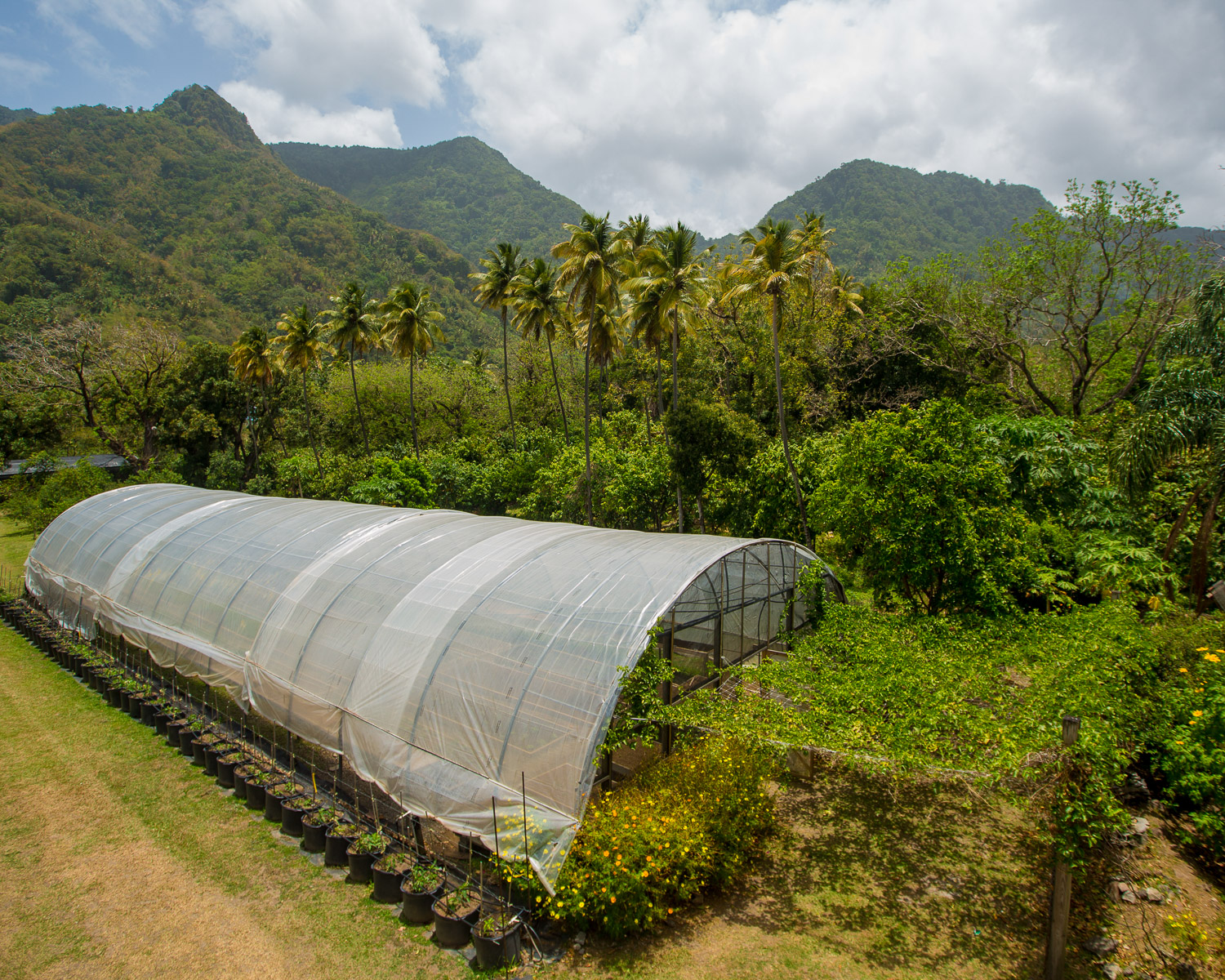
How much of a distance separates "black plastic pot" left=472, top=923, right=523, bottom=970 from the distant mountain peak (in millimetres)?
231931

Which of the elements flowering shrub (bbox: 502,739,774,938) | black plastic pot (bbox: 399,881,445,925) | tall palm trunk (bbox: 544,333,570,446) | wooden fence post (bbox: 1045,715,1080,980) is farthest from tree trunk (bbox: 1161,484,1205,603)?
tall palm trunk (bbox: 544,333,570,446)

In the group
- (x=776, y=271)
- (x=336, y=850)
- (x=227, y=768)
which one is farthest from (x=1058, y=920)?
(x=776, y=271)

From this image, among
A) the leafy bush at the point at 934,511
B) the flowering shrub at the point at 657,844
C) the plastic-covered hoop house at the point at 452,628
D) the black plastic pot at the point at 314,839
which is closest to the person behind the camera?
the flowering shrub at the point at 657,844

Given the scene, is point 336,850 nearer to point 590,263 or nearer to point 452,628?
point 452,628

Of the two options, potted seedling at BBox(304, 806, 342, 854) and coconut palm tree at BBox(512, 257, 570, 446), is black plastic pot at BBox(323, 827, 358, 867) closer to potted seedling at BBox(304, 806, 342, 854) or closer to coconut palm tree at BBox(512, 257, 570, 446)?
potted seedling at BBox(304, 806, 342, 854)

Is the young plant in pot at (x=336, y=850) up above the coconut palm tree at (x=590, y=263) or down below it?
below

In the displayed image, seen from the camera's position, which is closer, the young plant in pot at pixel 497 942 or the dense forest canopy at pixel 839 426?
the young plant in pot at pixel 497 942

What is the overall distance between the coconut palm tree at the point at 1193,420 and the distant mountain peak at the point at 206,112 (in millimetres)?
230731

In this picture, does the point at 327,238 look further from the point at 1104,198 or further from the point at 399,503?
the point at 1104,198

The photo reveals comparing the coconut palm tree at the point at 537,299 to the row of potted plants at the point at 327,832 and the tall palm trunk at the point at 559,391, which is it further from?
the row of potted plants at the point at 327,832

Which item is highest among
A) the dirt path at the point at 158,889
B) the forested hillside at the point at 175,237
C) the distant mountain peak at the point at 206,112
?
the distant mountain peak at the point at 206,112

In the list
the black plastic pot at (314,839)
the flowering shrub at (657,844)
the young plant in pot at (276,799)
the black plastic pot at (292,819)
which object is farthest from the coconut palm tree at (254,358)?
the flowering shrub at (657,844)

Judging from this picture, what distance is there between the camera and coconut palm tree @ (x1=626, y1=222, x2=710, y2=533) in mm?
26297

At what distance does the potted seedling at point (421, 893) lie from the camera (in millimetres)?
8297
